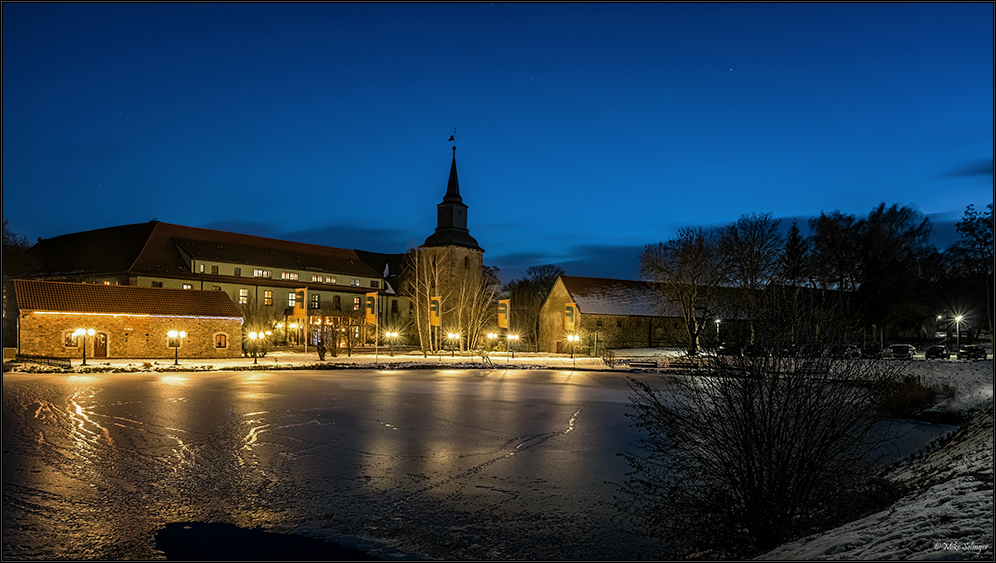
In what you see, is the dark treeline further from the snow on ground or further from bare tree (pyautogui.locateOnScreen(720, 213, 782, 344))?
the snow on ground

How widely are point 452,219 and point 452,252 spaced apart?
4.05 metres

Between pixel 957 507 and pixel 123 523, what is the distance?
34.5ft

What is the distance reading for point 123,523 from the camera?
29.5ft

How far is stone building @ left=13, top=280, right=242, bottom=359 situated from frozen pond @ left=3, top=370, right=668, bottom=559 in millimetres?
19355

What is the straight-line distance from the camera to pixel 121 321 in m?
42.1

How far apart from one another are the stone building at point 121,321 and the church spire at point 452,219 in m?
27.5

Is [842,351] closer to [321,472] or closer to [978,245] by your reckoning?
[321,472]

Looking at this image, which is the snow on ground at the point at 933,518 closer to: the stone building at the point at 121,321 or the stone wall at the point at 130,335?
the stone building at the point at 121,321

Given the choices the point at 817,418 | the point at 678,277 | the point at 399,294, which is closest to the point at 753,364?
the point at 817,418

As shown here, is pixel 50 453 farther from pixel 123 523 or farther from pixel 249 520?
pixel 249 520

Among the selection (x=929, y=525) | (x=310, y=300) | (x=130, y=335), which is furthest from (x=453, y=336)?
(x=929, y=525)

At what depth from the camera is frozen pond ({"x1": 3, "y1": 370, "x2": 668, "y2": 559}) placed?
8766mm

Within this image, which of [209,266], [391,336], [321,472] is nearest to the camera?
[321,472]

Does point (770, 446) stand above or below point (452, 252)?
below
